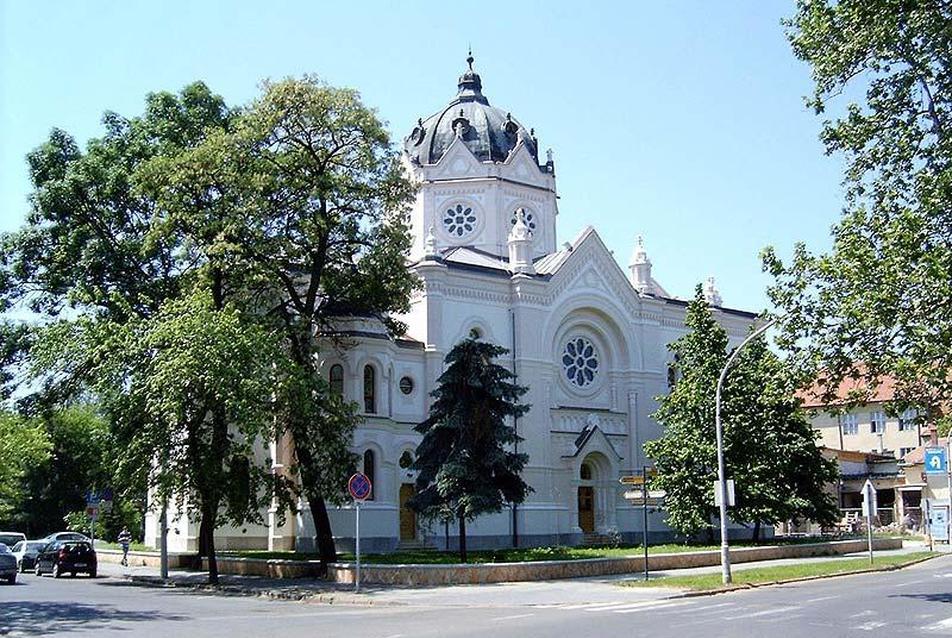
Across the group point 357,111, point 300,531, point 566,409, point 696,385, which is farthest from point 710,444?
point 357,111

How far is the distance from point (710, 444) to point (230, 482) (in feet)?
73.1

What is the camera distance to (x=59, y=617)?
2050cm

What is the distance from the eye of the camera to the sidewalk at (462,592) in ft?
78.8

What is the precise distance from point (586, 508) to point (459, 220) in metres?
16.7

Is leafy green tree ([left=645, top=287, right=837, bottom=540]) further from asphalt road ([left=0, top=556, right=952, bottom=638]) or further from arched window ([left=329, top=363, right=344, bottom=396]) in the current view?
asphalt road ([left=0, top=556, right=952, bottom=638])

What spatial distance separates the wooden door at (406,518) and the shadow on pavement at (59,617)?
20639 millimetres

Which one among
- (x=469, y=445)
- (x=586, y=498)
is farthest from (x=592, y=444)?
(x=469, y=445)

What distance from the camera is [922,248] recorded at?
68.3 feet

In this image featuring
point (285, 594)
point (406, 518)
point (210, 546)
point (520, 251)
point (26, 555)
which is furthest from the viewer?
point (520, 251)

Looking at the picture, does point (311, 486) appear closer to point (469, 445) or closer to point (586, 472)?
point (469, 445)

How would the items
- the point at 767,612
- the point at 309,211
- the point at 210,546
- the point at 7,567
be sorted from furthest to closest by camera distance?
the point at 309,211, the point at 7,567, the point at 210,546, the point at 767,612

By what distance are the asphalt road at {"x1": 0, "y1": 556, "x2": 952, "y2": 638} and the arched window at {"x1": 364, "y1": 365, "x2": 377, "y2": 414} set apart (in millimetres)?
15750

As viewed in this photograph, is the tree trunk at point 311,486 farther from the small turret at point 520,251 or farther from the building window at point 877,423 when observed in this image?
the building window at point 877,423

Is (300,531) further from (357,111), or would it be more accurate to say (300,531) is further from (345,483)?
(357,111)
